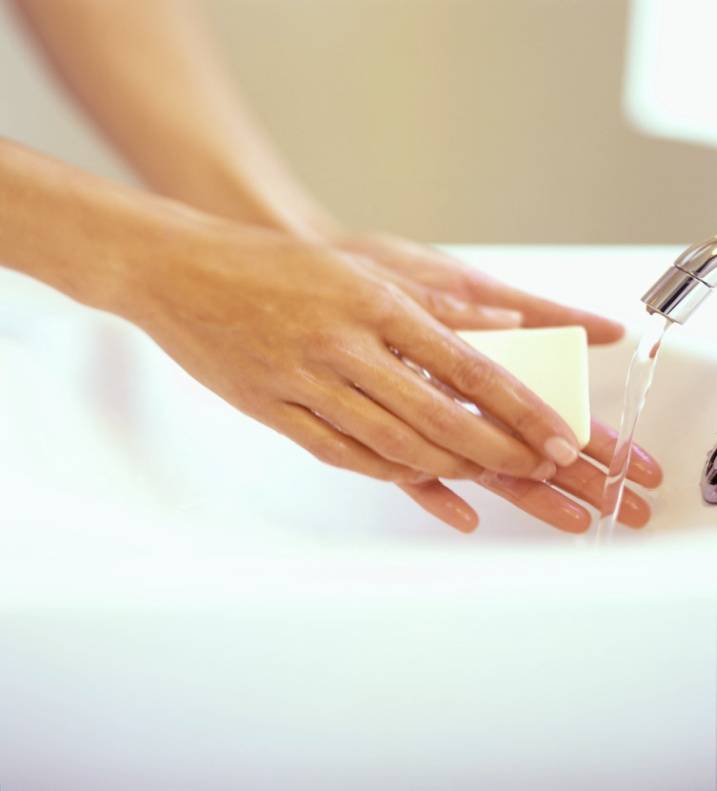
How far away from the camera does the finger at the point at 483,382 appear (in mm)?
521

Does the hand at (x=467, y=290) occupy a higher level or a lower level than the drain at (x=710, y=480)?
higher

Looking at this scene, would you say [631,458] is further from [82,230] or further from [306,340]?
[82,230]

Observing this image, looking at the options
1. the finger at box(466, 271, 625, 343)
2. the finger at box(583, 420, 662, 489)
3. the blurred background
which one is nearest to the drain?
the finger at box(583, 420, 662, 489)

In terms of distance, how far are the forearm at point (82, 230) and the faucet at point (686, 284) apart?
0.26 metres

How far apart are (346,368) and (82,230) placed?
167 millimetres

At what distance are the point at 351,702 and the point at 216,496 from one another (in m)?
0.27

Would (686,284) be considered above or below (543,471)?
above

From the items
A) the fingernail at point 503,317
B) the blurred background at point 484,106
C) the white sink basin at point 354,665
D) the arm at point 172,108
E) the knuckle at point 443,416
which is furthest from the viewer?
the blurred background at point 484,106

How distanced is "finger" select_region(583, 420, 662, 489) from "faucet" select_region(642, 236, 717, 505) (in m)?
0.13

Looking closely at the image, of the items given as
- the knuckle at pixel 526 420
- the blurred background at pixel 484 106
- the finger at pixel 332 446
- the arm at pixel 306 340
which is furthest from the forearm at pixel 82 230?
the blurred background at pixel 484 106

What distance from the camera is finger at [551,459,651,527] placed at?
560 millimetres

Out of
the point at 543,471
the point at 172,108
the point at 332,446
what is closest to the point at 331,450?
the point at 332,446

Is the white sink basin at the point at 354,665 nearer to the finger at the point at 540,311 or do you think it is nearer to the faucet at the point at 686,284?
the faucet at the point at 686,284

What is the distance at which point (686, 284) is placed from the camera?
0.44 meters
